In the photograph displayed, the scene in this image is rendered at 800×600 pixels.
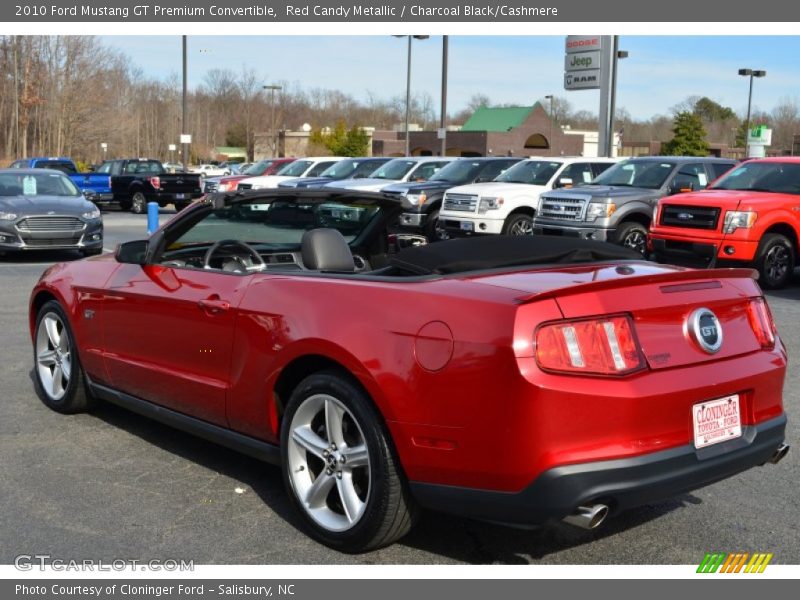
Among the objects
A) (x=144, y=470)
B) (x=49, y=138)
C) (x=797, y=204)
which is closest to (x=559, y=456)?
(x=144, y=470)

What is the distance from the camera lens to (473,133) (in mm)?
73250

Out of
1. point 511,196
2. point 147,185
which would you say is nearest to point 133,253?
point 511,196

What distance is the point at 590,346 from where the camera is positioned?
11.4ft

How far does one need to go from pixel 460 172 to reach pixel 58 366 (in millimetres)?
15352

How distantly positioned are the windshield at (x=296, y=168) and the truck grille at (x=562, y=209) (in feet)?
46.6

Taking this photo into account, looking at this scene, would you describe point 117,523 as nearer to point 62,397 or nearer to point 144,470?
point 144,470

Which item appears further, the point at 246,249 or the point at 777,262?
the point at 777,262

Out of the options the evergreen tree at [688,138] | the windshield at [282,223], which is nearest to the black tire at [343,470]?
the windshield at [282,223]

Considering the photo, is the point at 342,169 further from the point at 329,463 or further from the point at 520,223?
the point at 329,463

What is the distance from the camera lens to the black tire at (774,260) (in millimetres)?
12812

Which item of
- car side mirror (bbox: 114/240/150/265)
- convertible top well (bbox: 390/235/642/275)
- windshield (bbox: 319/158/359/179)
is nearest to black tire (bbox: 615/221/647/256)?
convertible top well (bbox: 390/235/642/275)

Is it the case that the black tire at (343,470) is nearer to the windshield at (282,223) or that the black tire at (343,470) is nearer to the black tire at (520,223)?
the windshield at (282,223)

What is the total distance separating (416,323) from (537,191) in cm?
1467

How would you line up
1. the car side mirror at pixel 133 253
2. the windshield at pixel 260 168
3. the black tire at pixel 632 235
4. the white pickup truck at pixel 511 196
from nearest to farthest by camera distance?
the car side mirror at pixel 133 253 < the black tire at pixel 632 235 < the white pickup truck at pixel 511 196 < the windshield at pixel 260 168
